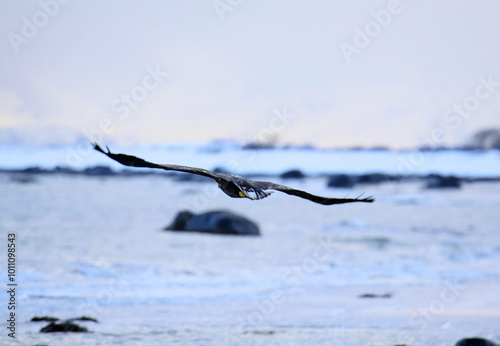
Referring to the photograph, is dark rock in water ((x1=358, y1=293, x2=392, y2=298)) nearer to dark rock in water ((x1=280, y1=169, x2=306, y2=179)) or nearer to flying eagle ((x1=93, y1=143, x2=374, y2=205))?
flying eagle ((x1=93, y1=143, x2=374, y2=205))

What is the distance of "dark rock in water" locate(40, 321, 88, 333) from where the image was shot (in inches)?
344

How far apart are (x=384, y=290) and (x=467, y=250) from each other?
646 centimetres

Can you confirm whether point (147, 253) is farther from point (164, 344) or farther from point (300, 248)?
point (164, 344)

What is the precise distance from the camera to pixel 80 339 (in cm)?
844

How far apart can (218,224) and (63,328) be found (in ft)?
38.6

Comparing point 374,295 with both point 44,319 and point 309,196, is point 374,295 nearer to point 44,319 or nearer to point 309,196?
point 44,319

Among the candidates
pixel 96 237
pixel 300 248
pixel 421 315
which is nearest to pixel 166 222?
pixel 96 237

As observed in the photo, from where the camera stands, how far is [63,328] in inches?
346

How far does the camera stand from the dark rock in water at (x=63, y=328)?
873 cm

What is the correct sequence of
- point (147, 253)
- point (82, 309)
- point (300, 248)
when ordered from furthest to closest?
point (300, 248) < point (147, 253) < point (82, 309)

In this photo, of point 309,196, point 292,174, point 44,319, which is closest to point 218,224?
point 44,319

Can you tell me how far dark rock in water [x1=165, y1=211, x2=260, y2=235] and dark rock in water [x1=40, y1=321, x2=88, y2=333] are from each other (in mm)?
11379

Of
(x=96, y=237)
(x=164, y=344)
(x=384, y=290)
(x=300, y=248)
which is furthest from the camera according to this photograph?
(x=96, y=237)

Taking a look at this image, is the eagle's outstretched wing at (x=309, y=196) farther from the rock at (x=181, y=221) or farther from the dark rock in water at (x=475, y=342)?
the rock at (x=181, y=221)
